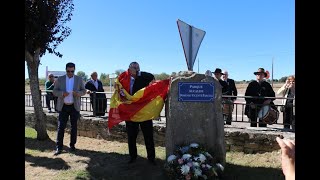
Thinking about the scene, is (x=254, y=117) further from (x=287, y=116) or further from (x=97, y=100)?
(x=97, y=100)

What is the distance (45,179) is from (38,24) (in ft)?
11.8

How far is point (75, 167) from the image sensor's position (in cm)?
691

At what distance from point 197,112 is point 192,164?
38.7 inches

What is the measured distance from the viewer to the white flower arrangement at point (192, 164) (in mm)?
5754

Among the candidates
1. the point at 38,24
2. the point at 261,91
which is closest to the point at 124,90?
the point at 38,24

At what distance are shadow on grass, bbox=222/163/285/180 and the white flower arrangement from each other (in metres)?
0.38

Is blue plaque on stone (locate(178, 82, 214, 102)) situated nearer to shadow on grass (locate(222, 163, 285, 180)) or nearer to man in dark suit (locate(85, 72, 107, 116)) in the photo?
shadow on grass (locate(222, 163, 285, 180))

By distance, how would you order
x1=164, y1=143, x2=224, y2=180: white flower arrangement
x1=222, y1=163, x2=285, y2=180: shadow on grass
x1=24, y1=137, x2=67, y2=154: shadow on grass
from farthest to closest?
x1=24, y1=137, x2=67, y2=154: shadow on grass, x1=222, y1=163, x2=285, y2=180: shadow on grass, x1=164, y1=143, x2=224, y2=180: white flower arrangement

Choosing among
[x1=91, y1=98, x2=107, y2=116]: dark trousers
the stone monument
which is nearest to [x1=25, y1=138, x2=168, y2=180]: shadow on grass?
the stone monument

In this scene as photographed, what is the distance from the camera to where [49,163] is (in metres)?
7.22

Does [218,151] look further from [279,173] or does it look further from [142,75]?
[142,75]

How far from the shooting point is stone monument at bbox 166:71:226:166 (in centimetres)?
636

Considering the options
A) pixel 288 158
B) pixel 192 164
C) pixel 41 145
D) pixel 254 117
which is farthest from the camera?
pixel 41 145

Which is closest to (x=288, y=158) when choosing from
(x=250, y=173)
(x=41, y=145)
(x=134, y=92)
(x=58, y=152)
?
(x=250, y=173)
